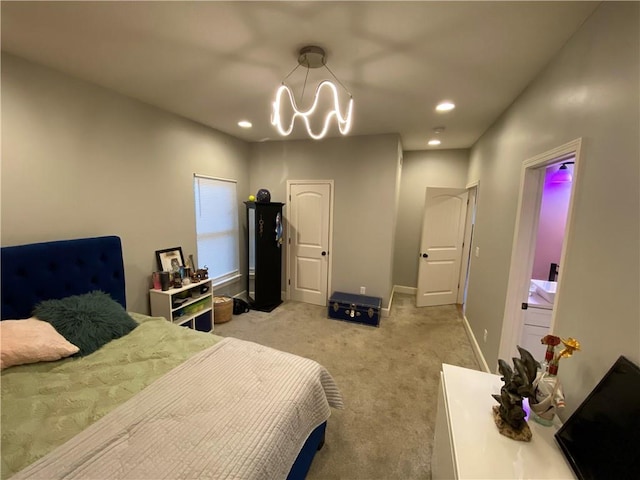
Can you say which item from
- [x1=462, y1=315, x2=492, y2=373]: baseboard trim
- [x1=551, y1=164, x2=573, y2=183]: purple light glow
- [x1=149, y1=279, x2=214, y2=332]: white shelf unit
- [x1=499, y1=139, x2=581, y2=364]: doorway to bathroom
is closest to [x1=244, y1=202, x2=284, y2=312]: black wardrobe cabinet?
[x1=149, y1=279, x2=214, y2=332]: white shelf unit

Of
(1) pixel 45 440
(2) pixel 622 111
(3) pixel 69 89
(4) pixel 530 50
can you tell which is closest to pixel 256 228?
(3) pixel 69 89

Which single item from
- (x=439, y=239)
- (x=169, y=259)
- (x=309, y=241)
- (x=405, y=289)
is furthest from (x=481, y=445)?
(x=405, y=289)

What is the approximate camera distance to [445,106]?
2.62 metres

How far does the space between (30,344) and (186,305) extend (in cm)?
141

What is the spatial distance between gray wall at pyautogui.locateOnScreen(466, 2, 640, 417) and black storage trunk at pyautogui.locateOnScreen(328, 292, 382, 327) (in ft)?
7.74

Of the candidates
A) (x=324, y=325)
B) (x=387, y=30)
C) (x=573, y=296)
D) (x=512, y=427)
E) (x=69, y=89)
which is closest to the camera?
(x=512, y=427)

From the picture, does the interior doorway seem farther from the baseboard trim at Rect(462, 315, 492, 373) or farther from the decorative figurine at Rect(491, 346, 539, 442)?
the decorative figurine at Rect(491, 346, 539, 442)

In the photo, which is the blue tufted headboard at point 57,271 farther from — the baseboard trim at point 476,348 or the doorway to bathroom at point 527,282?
the baseboard trim at point 476,348

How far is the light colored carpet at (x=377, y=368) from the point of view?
5.81 feet

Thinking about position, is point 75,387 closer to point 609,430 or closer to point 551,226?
point 609,430

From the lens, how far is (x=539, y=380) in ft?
4.00

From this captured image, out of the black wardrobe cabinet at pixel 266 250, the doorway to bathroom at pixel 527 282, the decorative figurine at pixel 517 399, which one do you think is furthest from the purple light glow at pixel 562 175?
the black wardrobe cabinet at pixel 266 250

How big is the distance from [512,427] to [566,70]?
1956 millimetres

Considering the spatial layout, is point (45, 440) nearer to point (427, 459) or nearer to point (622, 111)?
point (427, 459)
